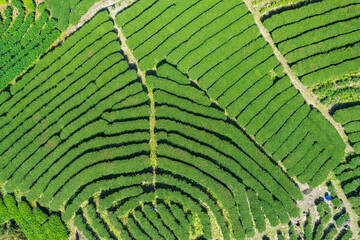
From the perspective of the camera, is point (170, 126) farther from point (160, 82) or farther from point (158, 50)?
point (158, 50)

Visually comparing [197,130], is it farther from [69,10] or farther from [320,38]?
[69,10]

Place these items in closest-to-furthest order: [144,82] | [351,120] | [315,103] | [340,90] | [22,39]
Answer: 1. [351,120]
2. [340,90]
3. [315,103]
4. [144,82]
5. [22,39]

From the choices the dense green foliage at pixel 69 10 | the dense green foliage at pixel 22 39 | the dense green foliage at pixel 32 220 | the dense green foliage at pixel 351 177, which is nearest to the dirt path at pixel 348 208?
the dense green foliage at pixel 351 177

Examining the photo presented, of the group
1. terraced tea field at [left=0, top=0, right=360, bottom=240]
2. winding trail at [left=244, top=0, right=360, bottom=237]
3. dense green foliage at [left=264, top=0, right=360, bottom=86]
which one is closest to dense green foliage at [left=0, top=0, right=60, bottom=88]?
terraced tea field at [left=0, top=0, right=360, bottom=240]

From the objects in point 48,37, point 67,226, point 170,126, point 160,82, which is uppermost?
point 48,37

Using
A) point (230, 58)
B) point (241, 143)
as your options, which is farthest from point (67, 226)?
point (230, 58)

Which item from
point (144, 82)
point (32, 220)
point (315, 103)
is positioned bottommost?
point (32, 220)

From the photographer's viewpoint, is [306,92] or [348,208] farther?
[306,92]

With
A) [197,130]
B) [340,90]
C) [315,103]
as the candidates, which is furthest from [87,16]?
[340,90]
